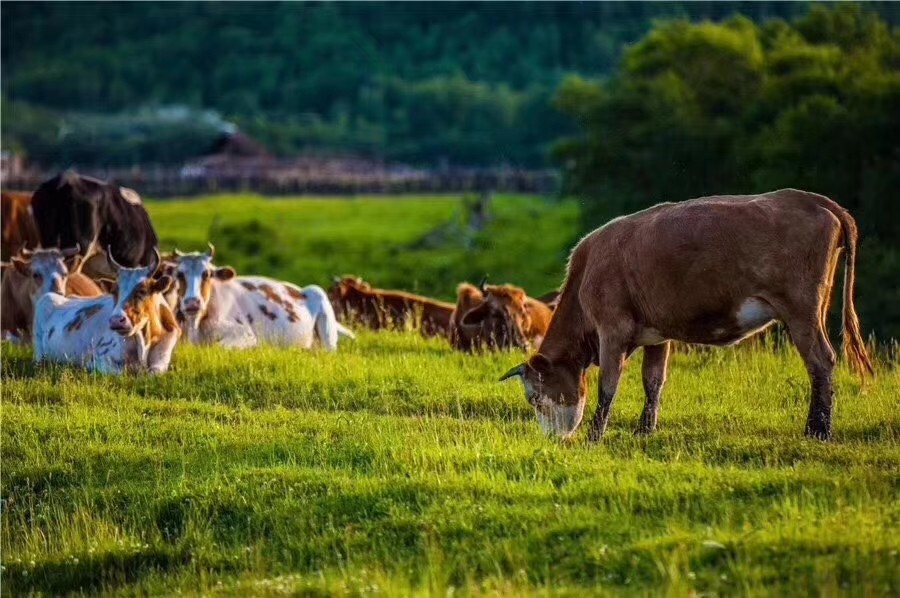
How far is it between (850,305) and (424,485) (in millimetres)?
3795

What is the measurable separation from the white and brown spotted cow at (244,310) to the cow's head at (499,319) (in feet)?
5.50

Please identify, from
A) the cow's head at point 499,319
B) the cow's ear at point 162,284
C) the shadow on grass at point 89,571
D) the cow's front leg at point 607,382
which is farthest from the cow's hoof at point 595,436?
the cow's ear at point 162,284

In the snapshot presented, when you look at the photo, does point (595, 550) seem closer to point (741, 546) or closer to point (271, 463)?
point (741, 546)

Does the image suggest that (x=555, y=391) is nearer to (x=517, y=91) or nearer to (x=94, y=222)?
(x=94, y=222)

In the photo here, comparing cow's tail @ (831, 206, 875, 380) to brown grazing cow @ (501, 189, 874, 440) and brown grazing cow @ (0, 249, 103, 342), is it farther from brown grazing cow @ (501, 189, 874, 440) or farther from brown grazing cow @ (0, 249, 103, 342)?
brown grazing cow @ (0, 249, 103, 342)

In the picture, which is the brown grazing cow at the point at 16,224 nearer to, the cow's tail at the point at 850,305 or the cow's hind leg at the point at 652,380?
the cow's hind leg at the point at 652,380

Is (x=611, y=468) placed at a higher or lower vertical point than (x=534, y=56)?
higher

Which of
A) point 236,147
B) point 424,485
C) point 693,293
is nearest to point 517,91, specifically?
point 236,147

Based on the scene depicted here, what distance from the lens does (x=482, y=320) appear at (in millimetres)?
17828

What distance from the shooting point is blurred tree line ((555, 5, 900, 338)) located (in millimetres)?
43031

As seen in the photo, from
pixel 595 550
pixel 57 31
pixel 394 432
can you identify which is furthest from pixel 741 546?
pixel 57 31

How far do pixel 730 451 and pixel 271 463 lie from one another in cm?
348

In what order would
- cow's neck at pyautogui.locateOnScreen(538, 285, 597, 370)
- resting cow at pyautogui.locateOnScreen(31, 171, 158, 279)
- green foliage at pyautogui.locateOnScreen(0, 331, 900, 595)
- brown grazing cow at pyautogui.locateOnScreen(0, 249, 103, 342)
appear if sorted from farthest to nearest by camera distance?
resting cow at pyautogui.locateOnScreen(31, 171, 158, 279) < brown grazing cow at pyautogui.locateOnScreen(0, 249, 103, 342) < cow's neck at pyautogui.locateOnScreen(538, 285, 597, 370) < green foliage at pyautogui.locateOnScreen(0, 331, 900, 595)

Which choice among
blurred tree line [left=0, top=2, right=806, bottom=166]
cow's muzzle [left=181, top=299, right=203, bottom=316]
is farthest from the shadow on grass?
blurred tree line [left=0, top=2, right=806, bottom=166]
